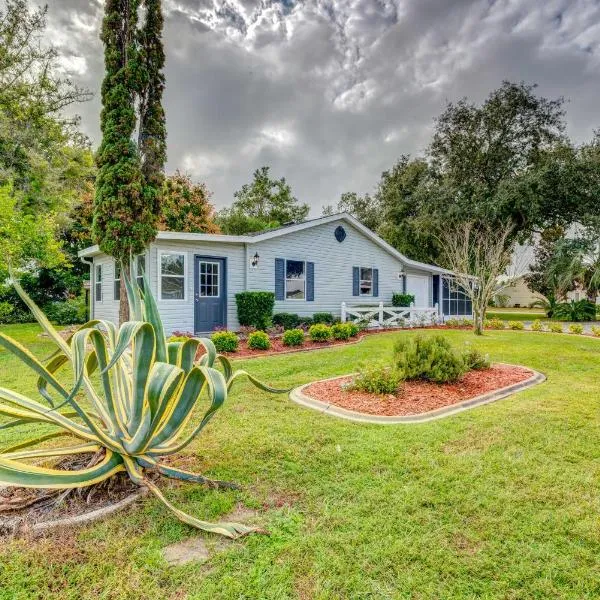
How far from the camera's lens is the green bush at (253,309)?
1170 cm

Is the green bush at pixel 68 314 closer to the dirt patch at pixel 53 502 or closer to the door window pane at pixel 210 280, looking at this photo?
the door window pane at pixel 210 280

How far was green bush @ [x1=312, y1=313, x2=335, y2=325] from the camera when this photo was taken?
44.9 feet

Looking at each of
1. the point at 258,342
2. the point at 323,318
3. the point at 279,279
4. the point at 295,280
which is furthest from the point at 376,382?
the point at 295,280

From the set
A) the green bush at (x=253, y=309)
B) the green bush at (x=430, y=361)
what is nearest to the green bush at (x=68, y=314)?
the green bush at (x=253, y=309)

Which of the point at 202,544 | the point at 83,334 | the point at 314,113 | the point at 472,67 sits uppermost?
the point at 472,67

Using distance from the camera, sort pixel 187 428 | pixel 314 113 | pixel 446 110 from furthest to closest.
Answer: pixel 446 110 < pixel 314 113 < pixel 187 428

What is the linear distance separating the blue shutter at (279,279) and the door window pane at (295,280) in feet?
0.61

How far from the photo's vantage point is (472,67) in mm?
13984

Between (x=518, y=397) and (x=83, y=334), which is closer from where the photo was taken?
(x=83, y=334)

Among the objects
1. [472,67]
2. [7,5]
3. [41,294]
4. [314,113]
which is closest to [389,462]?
[314,113]

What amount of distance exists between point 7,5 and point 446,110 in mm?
23554

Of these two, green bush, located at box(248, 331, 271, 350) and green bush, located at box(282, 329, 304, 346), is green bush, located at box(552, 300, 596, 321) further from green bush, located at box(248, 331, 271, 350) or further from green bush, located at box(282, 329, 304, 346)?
green bush, located at box(248, 331, 271, 350)

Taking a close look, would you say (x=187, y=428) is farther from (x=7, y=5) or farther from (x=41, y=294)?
(x=7, y=5)

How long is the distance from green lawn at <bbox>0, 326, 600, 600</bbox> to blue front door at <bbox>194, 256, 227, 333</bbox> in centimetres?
757
